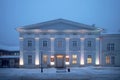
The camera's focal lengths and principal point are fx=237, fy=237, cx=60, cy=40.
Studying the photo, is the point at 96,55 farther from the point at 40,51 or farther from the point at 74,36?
the point at 40,51

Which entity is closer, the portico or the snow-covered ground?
the snow-covered ground

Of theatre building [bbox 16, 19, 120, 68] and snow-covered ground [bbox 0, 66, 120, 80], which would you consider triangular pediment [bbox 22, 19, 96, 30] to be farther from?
snow-covered ground [bbox 0, 66, 120, 80]

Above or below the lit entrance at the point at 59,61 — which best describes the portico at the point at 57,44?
above

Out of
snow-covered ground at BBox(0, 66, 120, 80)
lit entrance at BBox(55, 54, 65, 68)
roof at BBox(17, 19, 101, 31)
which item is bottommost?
snow-covered ground at BBox(0, 66, 120, 80)

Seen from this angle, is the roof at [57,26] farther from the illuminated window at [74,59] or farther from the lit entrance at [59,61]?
the illuminated window at [74,59]

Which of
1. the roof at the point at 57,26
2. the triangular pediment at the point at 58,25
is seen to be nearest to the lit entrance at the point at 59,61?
the roof at the point at 57,26

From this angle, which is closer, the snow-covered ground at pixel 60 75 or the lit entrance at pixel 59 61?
the snow-covered ground at pixel 60 75

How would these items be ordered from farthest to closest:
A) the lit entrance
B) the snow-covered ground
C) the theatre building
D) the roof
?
the lit entrance → the theatre building → the roof → the snow-covered ground

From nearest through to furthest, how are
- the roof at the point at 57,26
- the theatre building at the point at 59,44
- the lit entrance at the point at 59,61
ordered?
the roof at the point at 57,26 < the theatre building at the point at 59,44 < the lit entrance at the point at 59,61

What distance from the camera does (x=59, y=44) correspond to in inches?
1645

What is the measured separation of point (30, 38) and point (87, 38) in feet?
33.1

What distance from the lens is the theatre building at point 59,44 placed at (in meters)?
41.5

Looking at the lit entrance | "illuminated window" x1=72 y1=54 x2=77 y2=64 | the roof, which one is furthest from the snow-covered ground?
the roof

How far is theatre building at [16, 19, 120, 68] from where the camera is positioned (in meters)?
41.5
